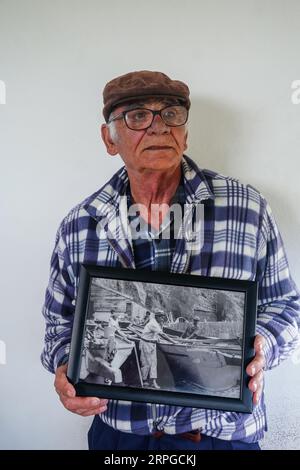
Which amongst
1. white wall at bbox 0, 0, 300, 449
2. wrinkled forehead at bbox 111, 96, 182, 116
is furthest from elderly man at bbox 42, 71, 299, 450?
white wall at bbox 0, 0, 300, 449

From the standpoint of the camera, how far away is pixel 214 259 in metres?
0.99

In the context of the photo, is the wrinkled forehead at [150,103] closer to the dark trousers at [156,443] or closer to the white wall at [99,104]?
the white wall at [99,104]

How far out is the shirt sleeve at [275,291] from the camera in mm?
985

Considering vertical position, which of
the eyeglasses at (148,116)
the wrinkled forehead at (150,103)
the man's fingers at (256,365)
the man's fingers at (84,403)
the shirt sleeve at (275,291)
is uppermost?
the wrinkled forehead at (150,103)

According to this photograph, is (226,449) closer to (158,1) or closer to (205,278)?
(205,278)

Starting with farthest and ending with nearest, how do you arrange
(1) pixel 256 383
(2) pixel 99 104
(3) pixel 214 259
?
(2) pixel 99 104 < (3) pixel 214 259 < (1) pixel 256 383

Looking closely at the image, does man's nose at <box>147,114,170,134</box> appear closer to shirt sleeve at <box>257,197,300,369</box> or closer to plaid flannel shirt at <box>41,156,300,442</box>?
plaid flannel shirt at <box>41,156,300,442</box>

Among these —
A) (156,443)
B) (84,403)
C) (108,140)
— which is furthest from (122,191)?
(156,443)

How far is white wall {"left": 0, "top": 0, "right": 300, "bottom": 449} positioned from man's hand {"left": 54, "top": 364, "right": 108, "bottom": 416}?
1.04 ft

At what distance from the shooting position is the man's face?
0.96m

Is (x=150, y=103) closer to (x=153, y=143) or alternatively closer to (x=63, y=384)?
(x=153, y=143)

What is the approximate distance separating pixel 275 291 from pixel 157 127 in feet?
1.52

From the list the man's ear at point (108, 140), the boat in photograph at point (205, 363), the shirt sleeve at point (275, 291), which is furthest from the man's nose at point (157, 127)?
the boat in photograph at point (205, 363)

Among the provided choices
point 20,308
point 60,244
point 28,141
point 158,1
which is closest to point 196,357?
point 60,244
